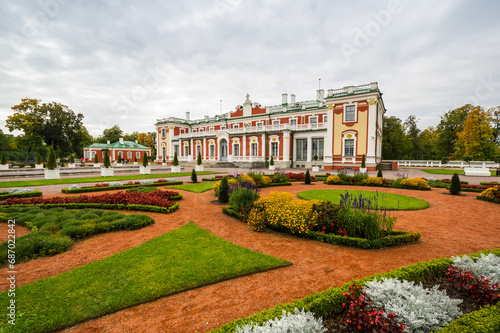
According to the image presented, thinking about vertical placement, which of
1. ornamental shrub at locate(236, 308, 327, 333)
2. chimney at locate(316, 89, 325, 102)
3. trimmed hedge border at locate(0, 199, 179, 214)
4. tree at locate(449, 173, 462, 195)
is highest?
chimney at locate(316, 89, 325, 102)

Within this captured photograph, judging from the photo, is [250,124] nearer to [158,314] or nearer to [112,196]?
[112,196]

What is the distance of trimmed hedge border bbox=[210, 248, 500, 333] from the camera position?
2.22 meters

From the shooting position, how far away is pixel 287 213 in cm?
564

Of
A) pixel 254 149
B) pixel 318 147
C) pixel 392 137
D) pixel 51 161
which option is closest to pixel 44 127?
pixel 51 161

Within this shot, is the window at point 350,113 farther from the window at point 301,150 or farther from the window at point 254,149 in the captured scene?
the window at point 254,149

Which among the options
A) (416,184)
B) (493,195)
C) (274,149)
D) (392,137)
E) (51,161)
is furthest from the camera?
(392,137)

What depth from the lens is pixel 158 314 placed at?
2805mm

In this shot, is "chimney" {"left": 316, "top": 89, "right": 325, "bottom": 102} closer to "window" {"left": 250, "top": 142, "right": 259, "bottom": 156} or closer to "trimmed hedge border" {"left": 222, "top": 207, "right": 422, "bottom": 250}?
"window" {"left": 250, "top": 142, "right": 259, "bottom": 156}

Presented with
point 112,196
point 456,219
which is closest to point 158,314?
point 112,196

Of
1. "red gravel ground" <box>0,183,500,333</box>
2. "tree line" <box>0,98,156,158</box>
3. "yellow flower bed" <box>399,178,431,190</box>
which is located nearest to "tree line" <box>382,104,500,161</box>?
"yellow flower bed" <box>399,178,431,190</box>

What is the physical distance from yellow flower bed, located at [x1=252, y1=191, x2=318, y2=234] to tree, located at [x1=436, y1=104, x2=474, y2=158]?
44259 millimetres

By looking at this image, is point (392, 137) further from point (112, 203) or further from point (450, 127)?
point (112, 203)

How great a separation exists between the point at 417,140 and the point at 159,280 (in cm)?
5110

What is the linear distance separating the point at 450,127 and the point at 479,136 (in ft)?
24.0
